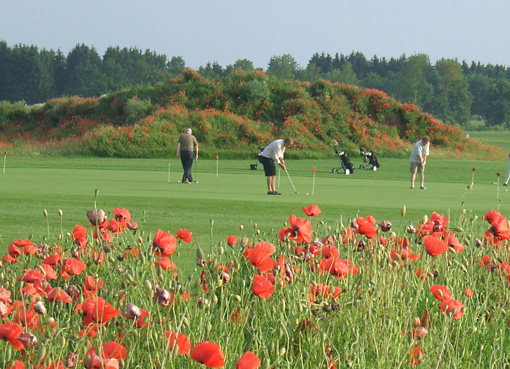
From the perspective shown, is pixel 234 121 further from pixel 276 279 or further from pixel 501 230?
pixel 276 279

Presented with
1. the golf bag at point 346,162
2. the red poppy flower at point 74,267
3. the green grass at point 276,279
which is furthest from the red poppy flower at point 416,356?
the golf bag at point 346,162

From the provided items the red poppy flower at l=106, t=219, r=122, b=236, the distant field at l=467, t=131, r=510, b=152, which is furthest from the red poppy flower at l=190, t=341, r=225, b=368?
the distant field at l=467, t=131, r=510, b=152

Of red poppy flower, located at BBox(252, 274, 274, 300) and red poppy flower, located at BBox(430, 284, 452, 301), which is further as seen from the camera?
red poppy flower, located at BBox(252, 274, 274, 300)

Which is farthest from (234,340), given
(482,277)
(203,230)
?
(203,230)

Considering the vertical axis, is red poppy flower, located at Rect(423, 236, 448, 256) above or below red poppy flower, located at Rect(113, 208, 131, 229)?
above

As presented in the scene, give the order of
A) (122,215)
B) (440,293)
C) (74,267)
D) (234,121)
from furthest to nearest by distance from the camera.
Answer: (234,121), (122,215), (74,267), (440,293)

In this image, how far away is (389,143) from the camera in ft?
169

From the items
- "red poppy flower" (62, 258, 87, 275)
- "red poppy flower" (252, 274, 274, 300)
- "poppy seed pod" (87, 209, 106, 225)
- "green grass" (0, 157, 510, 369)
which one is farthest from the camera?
"poppy seed pod" (87, 209, 106, 225)

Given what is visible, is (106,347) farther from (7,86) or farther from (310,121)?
(7,86)

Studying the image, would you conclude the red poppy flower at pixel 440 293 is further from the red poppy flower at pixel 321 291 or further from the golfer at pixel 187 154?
the golfer at pixel 187 154

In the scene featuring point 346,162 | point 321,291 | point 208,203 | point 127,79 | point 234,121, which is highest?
point 127,79

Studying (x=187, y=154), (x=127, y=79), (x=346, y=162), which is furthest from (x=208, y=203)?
(x=127, y=79)

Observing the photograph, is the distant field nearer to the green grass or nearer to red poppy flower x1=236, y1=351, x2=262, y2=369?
the green grass

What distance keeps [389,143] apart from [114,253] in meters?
45.9
